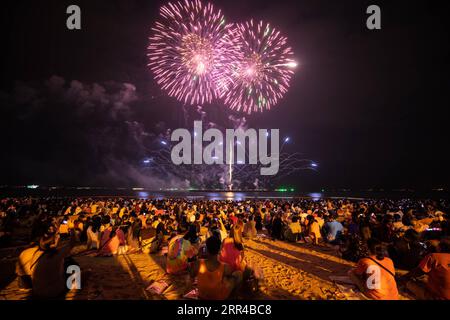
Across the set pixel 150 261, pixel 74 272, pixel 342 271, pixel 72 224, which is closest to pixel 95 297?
pixel 74 272

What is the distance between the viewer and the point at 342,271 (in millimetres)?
6945

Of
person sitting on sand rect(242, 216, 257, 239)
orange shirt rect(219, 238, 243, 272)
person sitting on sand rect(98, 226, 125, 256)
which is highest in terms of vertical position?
orange shirt rect(219, 238, 243, 272)

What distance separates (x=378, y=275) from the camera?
451cm

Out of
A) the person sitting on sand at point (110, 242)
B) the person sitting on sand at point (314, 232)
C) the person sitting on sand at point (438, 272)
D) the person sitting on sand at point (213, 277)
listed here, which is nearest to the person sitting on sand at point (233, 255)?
the person sitting on sand at point (213, 277)

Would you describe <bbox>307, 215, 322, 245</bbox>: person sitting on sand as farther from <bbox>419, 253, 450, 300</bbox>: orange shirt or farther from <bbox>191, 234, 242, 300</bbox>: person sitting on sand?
<bbox>191, 234, 242, 300</bbox>: person sitting on sand

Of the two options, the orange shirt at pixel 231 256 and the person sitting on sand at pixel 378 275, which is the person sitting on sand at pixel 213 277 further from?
the person sitting on sand at pixel 378 275

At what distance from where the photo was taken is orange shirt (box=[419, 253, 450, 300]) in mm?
4176

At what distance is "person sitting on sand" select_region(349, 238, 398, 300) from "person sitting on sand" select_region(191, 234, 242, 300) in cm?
264

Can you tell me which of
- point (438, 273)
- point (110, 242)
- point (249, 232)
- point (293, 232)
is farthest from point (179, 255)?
point (293, 232)

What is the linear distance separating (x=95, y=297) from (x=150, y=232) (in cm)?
388

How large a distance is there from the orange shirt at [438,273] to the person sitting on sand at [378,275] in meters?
0.59

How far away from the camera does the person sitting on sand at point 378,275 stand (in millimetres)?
4453

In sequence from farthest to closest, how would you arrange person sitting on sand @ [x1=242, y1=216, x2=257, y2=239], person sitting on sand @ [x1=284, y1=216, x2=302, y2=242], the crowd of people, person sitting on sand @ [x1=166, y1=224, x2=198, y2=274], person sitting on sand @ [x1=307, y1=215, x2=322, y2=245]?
1. person sitting on sand @ [x1=242, y1=216, x2=257, y2=239]
2. person sitting on sand @ [x1=284, y1=216, x2=302, y2=242]
3. person sitting on sand @ [x1=307, y1=215, x2=322, y2=245]
4. person sitting on sand @ [x1=166, y1=224, x2=198, y2=274]
5. the crowd of people

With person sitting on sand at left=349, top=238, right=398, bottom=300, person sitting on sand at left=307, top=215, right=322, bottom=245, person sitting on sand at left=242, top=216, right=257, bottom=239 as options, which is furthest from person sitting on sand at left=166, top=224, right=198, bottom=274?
person sitting on sand at left=307, top=215, right=322, bottom=245
